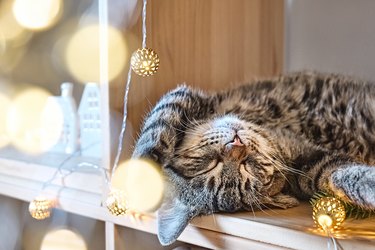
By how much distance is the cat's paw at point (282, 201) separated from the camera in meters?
0.82

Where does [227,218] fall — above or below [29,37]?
below

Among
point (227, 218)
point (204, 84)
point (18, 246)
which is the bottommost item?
point (18, 246)

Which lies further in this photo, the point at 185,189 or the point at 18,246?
the point at 18,246

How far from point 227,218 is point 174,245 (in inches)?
7.8

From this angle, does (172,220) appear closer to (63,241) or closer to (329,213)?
(329,213)

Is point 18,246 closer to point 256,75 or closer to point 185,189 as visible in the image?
point 185,189

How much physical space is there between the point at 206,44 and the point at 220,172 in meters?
0.35

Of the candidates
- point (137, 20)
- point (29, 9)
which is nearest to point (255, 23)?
point (137, 20)

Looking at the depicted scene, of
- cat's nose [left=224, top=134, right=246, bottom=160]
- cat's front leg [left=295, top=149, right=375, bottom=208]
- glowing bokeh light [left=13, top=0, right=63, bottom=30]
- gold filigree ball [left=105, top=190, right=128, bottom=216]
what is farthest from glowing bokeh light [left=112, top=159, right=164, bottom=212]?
glowing bokeh light [left=13, top=0, right=63, bottom=30]

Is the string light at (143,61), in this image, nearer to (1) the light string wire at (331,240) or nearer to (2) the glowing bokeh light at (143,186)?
(2) the glowing bokeh light at (143,186)

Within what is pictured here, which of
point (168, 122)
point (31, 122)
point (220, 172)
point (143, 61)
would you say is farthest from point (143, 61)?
point (31, 122)

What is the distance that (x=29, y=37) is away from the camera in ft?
3.79

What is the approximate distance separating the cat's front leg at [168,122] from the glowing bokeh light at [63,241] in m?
0.32

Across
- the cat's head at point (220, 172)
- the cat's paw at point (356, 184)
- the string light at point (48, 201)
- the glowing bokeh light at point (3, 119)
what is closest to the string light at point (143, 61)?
the cat's head at point (220, 172)
